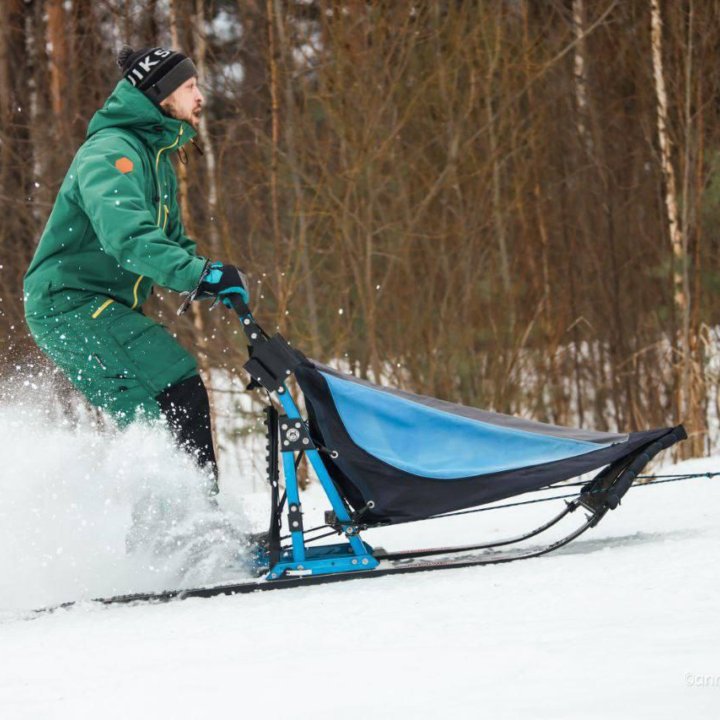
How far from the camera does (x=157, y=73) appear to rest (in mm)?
3910

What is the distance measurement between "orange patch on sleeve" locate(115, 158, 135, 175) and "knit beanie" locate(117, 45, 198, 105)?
34 centimetres

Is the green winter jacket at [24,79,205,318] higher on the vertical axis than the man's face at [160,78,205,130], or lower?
lower


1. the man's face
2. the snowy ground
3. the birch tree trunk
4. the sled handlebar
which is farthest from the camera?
the birch tree trunk

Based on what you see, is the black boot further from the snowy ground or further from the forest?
the forest

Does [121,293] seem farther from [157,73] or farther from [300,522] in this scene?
[300,522]

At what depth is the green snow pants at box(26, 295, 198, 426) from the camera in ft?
12.6

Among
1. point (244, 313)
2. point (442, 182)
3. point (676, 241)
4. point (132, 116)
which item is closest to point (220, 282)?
point (244, 313)

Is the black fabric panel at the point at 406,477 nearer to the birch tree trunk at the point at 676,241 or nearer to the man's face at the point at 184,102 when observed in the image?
the man's face at the point at 184,102

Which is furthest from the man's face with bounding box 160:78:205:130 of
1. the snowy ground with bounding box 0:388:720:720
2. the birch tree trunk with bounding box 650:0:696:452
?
the birch tree trunk with bounding box 650:0:696:452

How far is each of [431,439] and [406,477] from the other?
0.52ft

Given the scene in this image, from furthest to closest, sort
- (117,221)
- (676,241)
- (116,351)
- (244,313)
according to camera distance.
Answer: (676,241), (116,351), (244,313), (117,221)

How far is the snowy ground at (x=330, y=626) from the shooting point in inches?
93.7

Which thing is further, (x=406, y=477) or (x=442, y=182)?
(x=442, y=182)

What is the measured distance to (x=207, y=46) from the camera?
26.1ft
